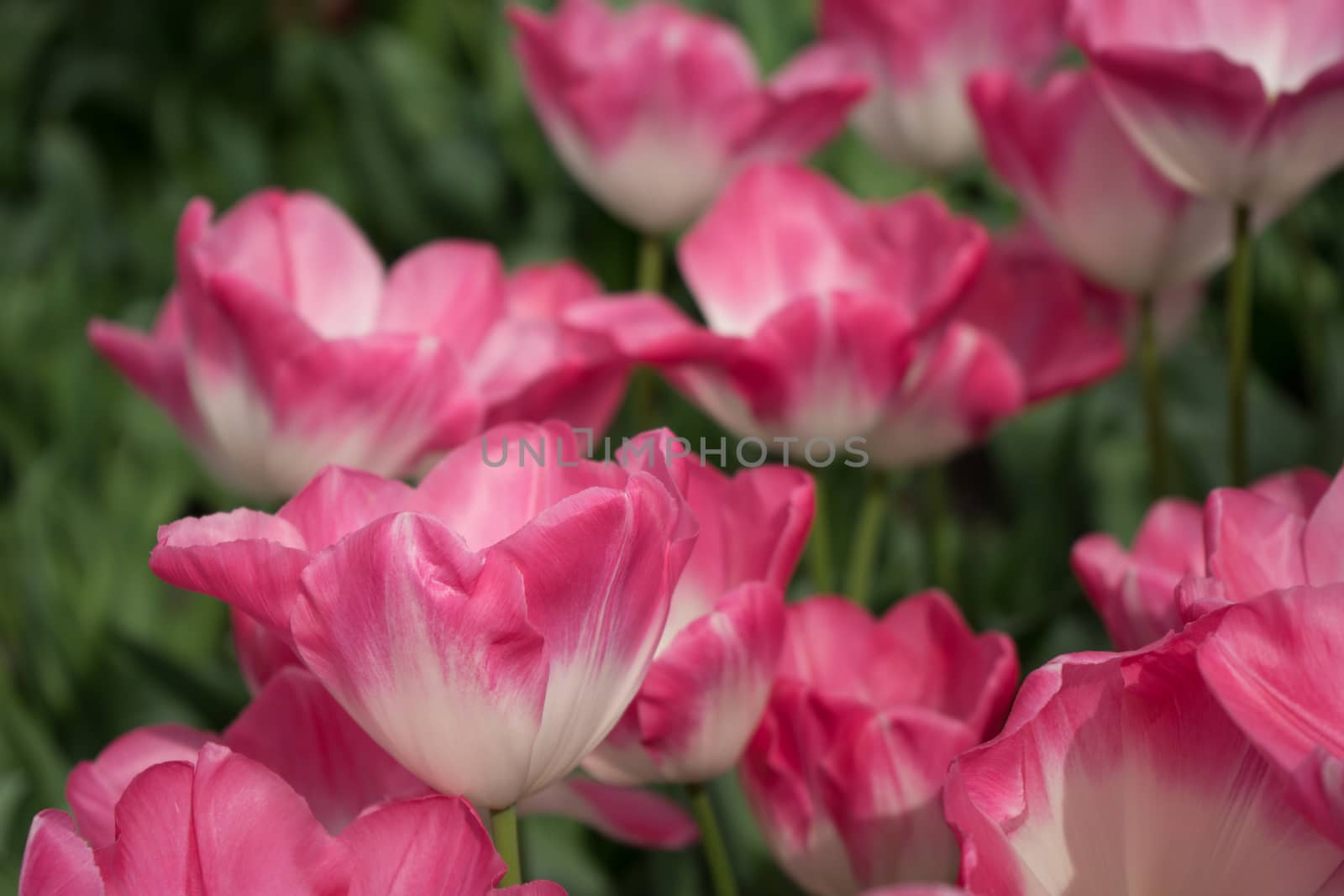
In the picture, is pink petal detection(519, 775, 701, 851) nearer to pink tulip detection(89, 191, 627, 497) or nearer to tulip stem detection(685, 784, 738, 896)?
tulip stem detection(685, 784, 738, 896)

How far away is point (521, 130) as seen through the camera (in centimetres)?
127

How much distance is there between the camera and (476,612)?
1.06 feet

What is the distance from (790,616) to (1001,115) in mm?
271

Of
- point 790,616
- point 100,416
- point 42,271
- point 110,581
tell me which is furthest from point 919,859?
point 42,271

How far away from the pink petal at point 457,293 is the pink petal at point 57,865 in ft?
0.92

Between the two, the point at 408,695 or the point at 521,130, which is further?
the point at 521,130

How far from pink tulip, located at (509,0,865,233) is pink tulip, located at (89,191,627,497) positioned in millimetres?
158

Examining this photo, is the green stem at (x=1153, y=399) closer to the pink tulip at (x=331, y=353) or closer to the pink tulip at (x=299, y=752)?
the pink tulip at (x=331, y=353)

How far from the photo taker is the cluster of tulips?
1.04ft

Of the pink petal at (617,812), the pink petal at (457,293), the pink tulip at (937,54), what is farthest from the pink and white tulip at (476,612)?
the pink tulip at (937,54)

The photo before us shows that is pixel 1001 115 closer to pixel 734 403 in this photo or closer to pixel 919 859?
pixel 734 403

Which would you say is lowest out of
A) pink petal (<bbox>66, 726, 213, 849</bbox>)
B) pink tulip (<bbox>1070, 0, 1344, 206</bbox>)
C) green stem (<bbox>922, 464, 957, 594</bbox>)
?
green stem (<bbox>922, 464, 957, 594</bbox>)

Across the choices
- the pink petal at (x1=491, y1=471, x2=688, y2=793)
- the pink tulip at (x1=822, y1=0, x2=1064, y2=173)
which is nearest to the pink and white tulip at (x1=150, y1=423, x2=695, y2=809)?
the pink petal at (x1=491, y1=471, x2=688, y2=793)

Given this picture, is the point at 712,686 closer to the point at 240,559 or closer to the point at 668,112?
the point at 240,559
